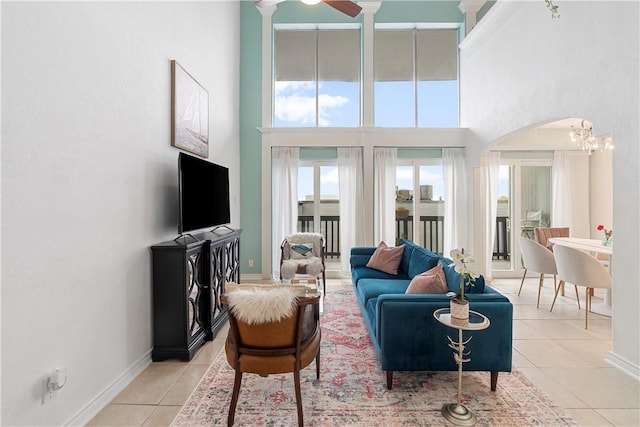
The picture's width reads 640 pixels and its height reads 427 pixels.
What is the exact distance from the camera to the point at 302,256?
4.55 meters

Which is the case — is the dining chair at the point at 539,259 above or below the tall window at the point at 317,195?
below

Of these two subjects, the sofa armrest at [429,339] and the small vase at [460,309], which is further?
the sofa armrest at [429,339]

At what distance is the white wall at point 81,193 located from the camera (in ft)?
4.76

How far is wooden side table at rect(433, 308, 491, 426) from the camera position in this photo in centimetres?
181

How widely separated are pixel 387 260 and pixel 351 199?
65.9 inches

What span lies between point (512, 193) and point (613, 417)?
4.11 m

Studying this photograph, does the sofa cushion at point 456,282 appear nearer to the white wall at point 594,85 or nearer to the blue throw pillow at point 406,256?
the blue throw pillow at point 406,256

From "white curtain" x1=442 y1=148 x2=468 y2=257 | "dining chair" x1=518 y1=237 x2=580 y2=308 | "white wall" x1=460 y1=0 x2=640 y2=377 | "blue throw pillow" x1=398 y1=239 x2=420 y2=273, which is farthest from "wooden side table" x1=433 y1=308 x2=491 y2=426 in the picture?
"white curtain" x1=442 y1=148 x2=468 y2=257

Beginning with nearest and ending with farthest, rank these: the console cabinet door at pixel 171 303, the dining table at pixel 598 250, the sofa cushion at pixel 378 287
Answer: the console cabinet door at pixel 171 303, the sofa cushion at pixel 378 287, the dining table at pixel 598 250

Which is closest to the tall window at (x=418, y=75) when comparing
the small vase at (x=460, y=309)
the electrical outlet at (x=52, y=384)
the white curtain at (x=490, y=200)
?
the white curtain at (x=490, y=200)

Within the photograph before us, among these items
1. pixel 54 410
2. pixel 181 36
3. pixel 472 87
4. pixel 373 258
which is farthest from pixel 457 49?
pixel 54 410

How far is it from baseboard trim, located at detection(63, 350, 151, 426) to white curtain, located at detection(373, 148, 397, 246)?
378cm

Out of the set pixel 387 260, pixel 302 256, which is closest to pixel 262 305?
pixel 387 260

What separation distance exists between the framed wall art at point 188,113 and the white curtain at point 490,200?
4.45 m
